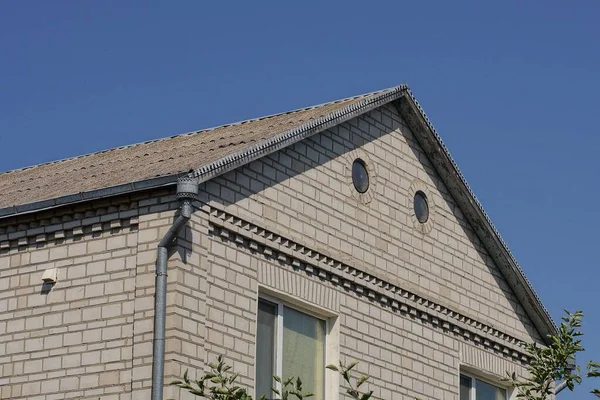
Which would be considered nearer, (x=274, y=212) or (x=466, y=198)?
(x=274, y=212)

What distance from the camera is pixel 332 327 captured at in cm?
1694

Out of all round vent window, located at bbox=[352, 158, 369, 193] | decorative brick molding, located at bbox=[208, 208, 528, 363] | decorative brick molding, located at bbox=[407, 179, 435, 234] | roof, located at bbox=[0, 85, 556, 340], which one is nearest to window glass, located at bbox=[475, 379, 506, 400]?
decorative brick molding, located at bbox=[208, 208, 528, 363]

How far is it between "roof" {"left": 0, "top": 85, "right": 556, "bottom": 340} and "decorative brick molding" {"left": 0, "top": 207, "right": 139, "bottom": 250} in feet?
0.74

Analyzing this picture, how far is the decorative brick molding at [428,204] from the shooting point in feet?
62.6

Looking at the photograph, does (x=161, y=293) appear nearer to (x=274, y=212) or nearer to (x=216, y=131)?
(x=274, y=212)

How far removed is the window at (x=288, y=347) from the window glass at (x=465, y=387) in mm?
3333

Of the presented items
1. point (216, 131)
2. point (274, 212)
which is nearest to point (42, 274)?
point (274, 212)

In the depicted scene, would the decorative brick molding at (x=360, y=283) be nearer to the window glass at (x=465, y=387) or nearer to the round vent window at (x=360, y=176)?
the window glass at (x=465, y=387)

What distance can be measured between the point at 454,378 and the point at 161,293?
19.8 ft

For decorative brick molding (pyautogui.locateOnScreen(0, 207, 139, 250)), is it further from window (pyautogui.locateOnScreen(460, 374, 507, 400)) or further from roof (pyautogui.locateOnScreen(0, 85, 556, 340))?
window (pyautogui.locateOnScreen(460, 374, 507, 400))

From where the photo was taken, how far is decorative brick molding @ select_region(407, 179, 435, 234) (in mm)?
19094

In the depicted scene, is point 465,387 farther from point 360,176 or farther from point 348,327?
point 360,176

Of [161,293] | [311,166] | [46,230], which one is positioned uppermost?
[311,166]

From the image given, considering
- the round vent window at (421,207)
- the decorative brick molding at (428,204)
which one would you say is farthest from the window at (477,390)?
the round vent window at (421,207)
